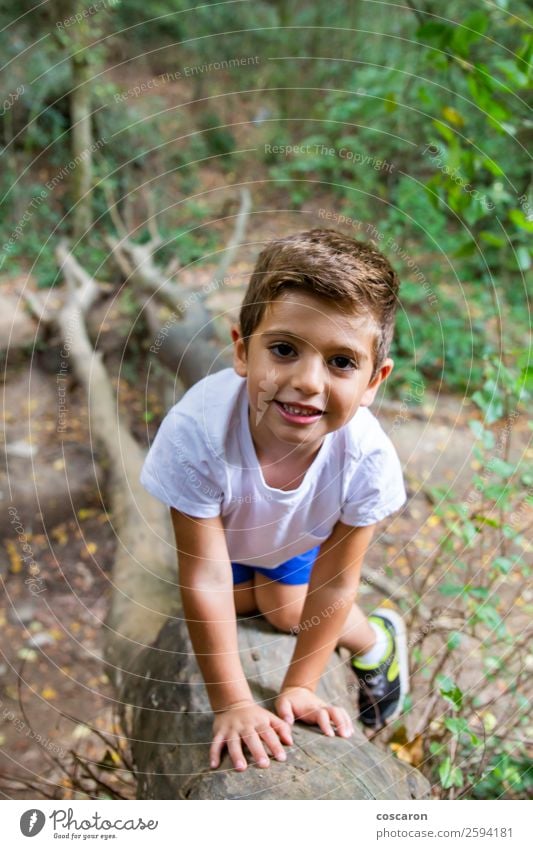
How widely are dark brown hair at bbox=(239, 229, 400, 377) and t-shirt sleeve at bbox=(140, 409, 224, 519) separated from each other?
0.12m

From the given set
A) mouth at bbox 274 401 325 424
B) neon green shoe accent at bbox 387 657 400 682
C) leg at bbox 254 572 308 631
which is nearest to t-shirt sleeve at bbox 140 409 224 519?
mouth at bbox 274 401 325 424

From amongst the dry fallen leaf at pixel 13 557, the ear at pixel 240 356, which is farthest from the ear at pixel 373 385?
the dry fallen leaf at pixel 13 557

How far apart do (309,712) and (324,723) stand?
2 cm

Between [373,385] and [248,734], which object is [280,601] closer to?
[248,734]

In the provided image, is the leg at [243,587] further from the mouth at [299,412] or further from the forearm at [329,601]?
the mouth at [299,412]

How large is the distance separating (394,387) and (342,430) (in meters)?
1.09

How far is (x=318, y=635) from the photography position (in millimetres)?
790

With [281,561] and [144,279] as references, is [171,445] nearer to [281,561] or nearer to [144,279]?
[281,561]

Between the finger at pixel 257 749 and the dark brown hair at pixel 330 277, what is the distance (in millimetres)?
388

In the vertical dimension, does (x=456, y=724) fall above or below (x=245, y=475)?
below

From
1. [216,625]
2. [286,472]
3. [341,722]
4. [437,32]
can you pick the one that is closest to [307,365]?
[286,472]

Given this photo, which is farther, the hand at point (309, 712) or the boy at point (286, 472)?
the hand at point (309, 712)

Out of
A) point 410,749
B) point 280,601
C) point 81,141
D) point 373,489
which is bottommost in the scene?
point 410,749

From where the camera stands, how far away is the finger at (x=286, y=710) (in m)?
0.75
